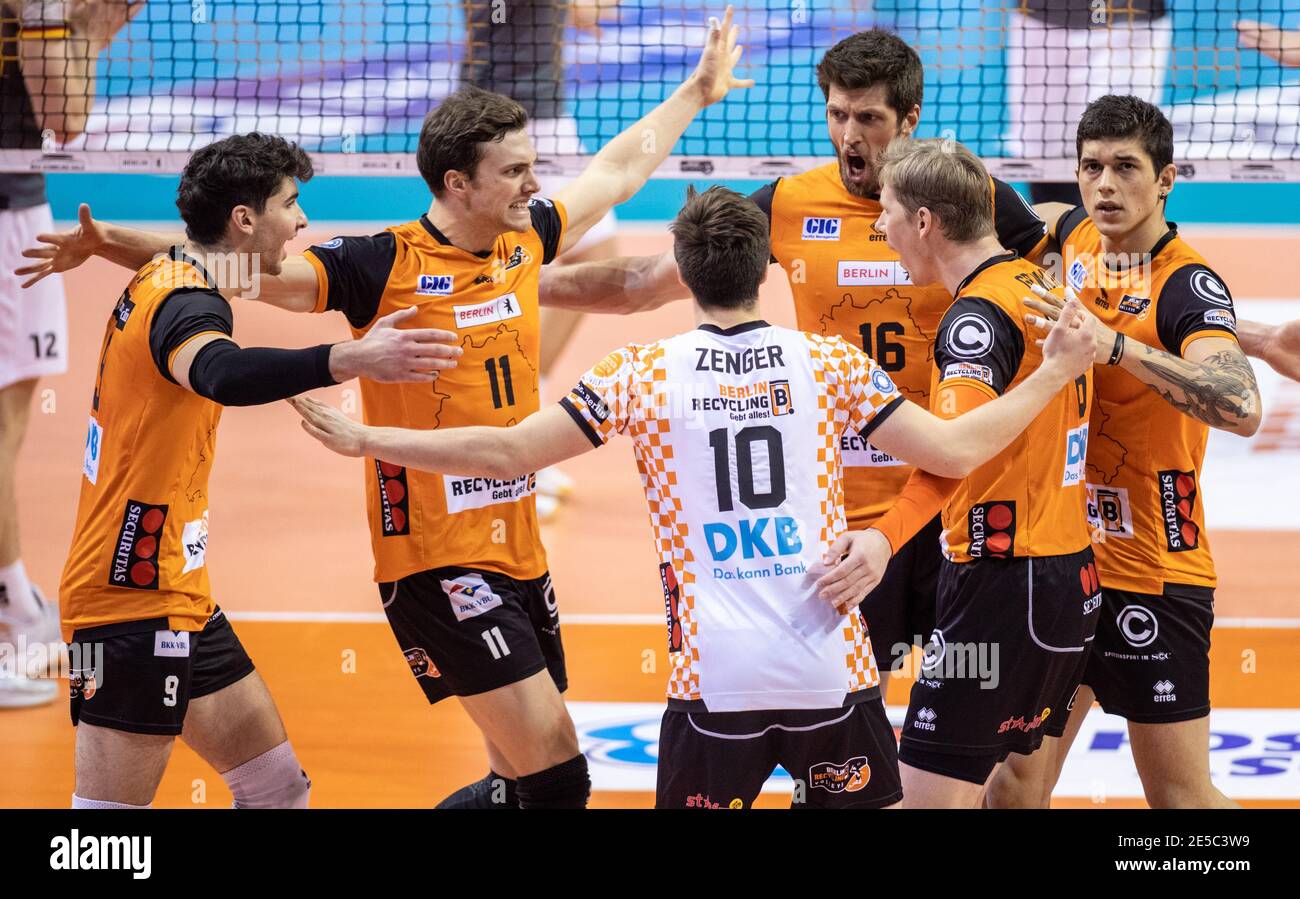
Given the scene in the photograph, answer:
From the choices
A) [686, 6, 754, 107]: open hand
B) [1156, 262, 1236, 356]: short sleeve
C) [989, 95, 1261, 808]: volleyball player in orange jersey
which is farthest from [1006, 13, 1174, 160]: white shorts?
[1156, 262, 1236, 356]: short sleeve

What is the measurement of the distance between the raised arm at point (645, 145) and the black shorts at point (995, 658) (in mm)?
2147

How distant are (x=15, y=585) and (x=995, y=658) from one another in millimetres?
5338

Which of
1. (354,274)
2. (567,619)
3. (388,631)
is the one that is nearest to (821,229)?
(354,274)

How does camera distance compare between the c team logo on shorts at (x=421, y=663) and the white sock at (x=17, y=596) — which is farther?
the white sock at (x=17, y=596)

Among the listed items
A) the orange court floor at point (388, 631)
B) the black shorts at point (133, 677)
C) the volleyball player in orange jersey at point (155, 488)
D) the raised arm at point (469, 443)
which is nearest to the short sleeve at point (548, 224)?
the volleyball player in orange jersey at point (155, 488)

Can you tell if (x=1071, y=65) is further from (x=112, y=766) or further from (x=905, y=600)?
(x=112, y=766)

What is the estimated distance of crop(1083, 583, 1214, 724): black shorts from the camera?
525 centimetres

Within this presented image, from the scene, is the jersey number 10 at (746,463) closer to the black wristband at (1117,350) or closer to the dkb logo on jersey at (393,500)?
the black wristband at (1117,350)

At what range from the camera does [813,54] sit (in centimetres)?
1606

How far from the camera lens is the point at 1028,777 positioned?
5.44 meters

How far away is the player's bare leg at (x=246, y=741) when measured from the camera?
5.40 metres

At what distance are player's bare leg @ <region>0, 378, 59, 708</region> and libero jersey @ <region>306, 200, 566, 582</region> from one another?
3210 millimetres

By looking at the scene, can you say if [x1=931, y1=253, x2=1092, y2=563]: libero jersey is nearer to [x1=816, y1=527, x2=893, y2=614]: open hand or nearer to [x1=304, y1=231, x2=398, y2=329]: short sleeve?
[x1=816, y1=527, x2=893, y2=614]: open hand

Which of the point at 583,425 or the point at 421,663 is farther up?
the point at 583,425
